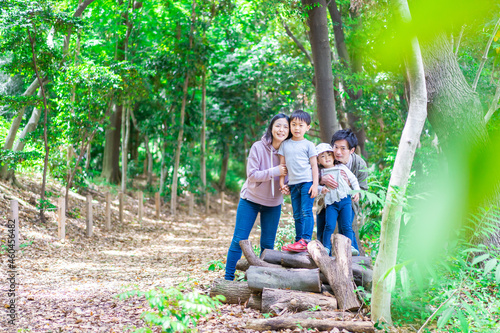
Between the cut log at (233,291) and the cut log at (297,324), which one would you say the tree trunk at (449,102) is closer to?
the cut log at (297,324)

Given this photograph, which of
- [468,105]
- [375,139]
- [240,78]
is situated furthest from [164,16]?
[468,105]

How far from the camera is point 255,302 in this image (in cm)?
404

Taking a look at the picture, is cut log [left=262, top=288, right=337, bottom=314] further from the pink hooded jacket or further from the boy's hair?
the boy's hair

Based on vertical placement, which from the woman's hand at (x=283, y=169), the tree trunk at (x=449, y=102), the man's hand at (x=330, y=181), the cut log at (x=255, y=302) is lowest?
the cut log at (x=255, y=302)

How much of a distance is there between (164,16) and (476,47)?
31.9 feet

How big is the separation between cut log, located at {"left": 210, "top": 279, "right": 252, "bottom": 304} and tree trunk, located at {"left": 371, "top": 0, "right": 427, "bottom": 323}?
4.19 ft

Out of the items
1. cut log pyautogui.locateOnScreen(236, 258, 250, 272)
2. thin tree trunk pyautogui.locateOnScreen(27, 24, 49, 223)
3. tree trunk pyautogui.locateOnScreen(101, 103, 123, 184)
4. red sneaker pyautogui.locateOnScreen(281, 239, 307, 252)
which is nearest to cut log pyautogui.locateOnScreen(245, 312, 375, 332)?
red sneaker pyautogui.locateOnScreen(281, 239, 307, 252)

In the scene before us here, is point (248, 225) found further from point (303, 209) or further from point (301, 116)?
point (301, 116)

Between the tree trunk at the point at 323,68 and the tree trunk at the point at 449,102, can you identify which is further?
the tree trunk at the point at 323,68

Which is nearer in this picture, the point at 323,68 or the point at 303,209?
the point at 303,209

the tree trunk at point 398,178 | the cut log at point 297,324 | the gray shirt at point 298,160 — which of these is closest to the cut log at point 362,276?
the tree trunk at point 398,178

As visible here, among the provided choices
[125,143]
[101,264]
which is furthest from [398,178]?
[125,143]

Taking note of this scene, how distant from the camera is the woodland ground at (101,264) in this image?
3797 millimetres

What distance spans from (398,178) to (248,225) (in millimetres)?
1711
